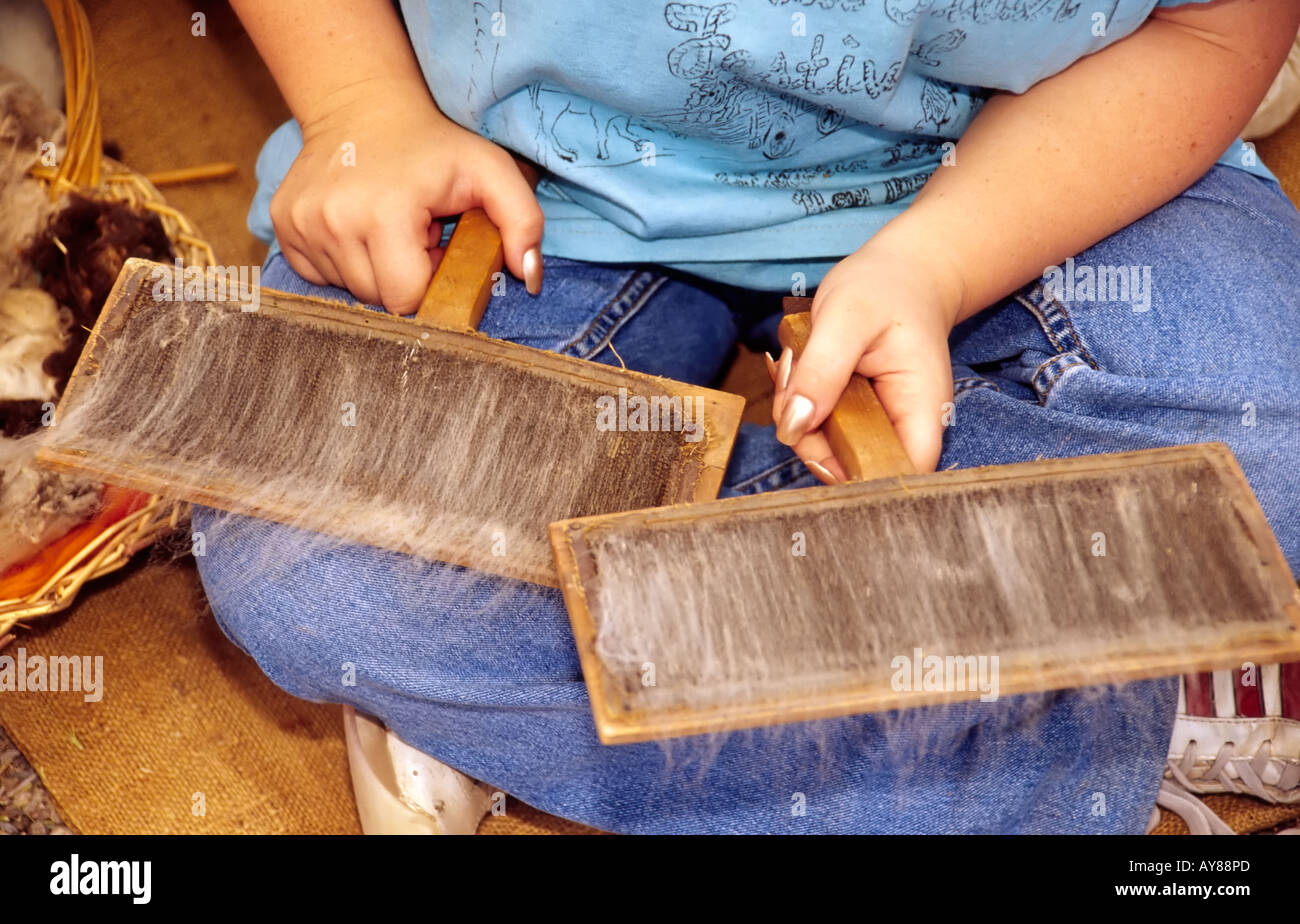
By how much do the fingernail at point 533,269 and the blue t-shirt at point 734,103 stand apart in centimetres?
7

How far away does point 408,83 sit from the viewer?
40.2 inches

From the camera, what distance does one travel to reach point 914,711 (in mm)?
874

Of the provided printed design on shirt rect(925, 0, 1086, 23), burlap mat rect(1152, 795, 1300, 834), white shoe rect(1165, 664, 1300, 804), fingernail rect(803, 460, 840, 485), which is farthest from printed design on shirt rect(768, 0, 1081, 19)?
burlap mat rect(1152, 795, 1300, 834)

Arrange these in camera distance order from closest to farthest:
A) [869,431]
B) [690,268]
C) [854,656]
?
[854,656], [869,431], [690,268]

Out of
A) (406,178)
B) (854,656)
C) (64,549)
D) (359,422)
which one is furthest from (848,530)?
(64,549)

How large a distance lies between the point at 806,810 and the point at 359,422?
0.52 meters

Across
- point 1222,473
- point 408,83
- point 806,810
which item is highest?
point 408,83

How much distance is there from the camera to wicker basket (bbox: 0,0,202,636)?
109cm

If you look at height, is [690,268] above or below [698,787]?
above

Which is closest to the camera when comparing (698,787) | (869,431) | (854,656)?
(854,656)

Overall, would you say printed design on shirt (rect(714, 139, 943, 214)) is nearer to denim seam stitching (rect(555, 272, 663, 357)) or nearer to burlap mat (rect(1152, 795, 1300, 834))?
denim seam stitching (rect(555, 272, 663, 357))

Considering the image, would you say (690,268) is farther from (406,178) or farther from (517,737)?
(517,737)

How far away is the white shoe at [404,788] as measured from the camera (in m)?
1.05

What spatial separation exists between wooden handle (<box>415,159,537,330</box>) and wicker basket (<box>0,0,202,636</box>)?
0.47 m
